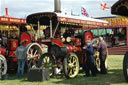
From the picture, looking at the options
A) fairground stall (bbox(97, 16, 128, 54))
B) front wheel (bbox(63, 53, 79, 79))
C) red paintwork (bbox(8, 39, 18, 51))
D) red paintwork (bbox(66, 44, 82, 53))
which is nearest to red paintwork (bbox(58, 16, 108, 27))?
red paintwork (bbox(66, 44, 82, 53))

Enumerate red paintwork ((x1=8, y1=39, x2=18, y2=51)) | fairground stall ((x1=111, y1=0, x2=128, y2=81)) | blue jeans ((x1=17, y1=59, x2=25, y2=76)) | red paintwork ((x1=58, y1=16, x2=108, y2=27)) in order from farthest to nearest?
red paintwork ((x1=8, y1=39, x2=18, y2=51)) → blue jeans ((x1=17, y1=59, x2=25, y2=76)) → red paintwork ((x1=58, y1=16, x2=108, y2=27)) → fairground stall ((x1=111, y1=0, x2=128, y2=81))

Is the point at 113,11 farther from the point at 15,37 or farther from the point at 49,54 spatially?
the point at 15,37

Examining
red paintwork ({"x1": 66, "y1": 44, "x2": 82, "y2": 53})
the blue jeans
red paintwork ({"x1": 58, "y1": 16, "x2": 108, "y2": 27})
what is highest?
red paintwork ({"x1": 58, "y1": 16, "x2": 108, "y2": 27})

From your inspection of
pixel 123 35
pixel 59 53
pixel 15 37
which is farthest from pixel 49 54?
pixel 123 35

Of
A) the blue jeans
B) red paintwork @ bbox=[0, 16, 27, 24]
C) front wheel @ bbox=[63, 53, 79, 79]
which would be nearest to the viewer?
front wheel @ bbox=[63, 53, 79, 79]

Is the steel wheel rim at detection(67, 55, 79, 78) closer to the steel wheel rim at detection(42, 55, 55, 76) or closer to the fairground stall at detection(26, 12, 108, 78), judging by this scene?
the fairground stall at detection(26, 12, 108, 78)

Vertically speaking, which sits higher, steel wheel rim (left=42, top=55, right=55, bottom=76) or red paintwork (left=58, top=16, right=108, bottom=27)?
red paintwork (left=58, top=16, right=108, bottom=27)

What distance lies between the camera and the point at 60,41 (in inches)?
340

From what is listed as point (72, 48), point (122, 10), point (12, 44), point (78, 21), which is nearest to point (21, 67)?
point (12, 44)

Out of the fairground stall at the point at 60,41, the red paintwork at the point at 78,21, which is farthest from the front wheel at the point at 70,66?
the red paintwork at the point at 78,21

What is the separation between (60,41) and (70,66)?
105 cm

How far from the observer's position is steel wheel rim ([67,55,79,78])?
8.12 m

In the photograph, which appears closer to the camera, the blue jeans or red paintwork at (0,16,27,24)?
the blue jeans

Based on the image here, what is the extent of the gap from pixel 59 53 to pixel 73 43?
103cm
